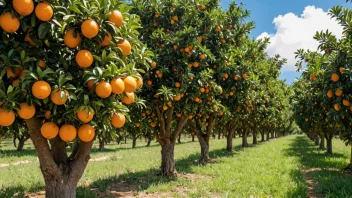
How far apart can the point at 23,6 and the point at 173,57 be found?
5.65 meters

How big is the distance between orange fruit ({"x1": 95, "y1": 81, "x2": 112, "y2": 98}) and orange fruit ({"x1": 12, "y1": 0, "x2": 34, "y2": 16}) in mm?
1148

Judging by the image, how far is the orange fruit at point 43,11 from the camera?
3.43 m

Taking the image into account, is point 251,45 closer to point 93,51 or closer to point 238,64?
point 238,64

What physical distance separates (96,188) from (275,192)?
517 cm

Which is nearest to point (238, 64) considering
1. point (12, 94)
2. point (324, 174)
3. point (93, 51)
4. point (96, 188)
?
point (324, 174)

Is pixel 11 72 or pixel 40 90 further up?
pixel 11 72

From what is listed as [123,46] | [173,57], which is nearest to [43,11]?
[123,46]

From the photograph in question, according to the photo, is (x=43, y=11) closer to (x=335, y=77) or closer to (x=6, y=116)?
(x=6, y=116)

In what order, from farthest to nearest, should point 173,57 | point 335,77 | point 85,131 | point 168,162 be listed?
point 168,162
point 173,57
point 335,77
point 85,131

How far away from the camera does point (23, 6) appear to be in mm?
3338

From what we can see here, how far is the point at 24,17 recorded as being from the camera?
11.7ft

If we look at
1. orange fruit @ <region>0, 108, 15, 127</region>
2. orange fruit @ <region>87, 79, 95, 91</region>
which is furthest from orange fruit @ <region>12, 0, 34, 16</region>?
orange fruit @ <region>0, 108, 15, 127</region>

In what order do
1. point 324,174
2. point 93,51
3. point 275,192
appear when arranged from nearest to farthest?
1. point 93,51
2. point 275,192
3. point 324,174

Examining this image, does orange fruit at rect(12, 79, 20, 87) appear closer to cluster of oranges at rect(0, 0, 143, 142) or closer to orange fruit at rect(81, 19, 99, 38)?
cluster of oranges at rect(0, 0, 143, 142)
